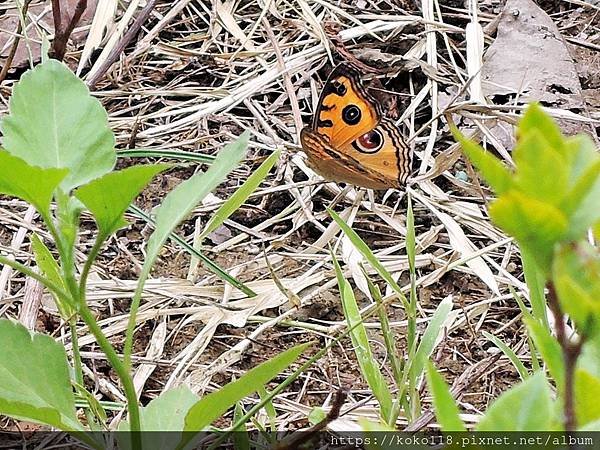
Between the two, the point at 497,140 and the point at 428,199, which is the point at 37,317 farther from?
the point at 497,140

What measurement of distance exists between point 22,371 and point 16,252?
91 centimetres

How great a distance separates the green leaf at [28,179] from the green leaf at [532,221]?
0.40 meters

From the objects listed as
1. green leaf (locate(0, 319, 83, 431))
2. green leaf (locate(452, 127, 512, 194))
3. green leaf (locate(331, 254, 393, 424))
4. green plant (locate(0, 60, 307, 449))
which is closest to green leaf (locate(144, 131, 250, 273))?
green plant (locate(0, 60, 307, 449))

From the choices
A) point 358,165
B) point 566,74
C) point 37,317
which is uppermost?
point 566,74

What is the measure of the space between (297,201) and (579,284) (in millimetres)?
1557

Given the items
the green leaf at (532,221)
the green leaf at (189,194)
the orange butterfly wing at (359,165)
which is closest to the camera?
the green leaf at (532,221)

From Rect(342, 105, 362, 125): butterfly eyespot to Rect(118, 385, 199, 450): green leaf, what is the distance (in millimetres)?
1382

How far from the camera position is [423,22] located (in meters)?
2.43

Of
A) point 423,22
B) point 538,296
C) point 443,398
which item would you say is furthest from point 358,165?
point 443,398

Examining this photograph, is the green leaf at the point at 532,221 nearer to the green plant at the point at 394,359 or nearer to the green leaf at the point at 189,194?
the green leaf at the point at 189,194

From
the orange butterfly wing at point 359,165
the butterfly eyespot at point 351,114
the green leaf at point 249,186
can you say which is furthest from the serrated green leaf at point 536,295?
the butterfly eyespot at point 351,114

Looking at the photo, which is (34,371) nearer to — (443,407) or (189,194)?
(189,194)

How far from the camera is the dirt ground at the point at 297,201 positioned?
1468 mm

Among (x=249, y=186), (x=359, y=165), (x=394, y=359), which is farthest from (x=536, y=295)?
(x=359, y=165)
